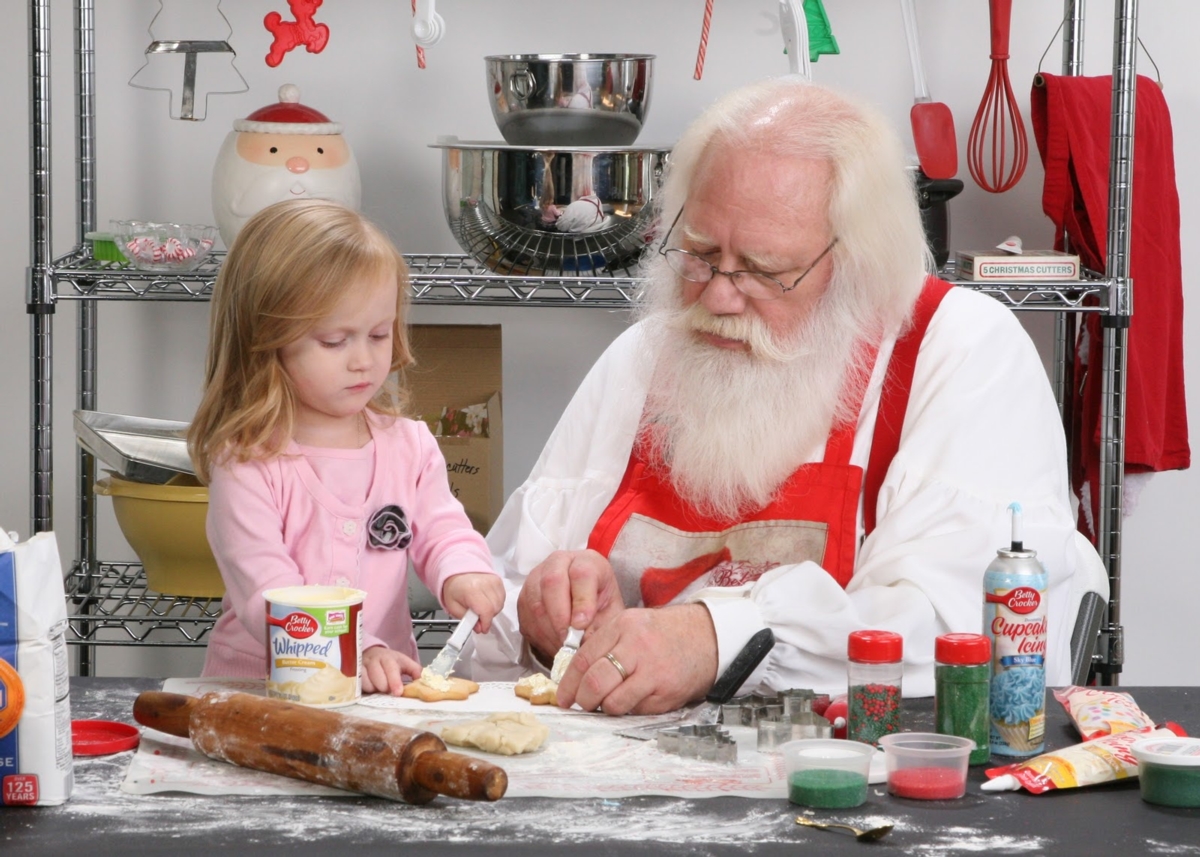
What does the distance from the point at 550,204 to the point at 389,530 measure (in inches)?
31.8

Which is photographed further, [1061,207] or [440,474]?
[1061,207]

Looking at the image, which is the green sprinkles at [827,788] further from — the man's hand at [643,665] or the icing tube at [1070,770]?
the man's hand at [643,665]

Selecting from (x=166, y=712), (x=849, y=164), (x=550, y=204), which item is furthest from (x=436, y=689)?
(x=550, y=204)

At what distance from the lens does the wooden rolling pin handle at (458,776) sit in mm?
1123

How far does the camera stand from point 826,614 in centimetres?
156

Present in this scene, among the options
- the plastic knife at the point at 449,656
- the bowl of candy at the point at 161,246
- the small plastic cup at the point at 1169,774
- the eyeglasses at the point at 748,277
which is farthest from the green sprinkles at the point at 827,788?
the bowl of candy at the point at 161,246

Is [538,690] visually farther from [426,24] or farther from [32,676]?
[426,24]

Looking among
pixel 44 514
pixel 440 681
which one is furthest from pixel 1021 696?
pixel 44 514

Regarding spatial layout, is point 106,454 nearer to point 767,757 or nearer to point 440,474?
point 440,474

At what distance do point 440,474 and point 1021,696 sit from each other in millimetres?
862

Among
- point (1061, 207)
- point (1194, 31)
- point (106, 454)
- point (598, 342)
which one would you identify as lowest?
point (106, 454)

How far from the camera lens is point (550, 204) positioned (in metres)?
2.39

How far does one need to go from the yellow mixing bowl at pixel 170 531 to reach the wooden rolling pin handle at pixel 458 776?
54.2 inches

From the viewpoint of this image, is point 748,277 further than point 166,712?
Yes
